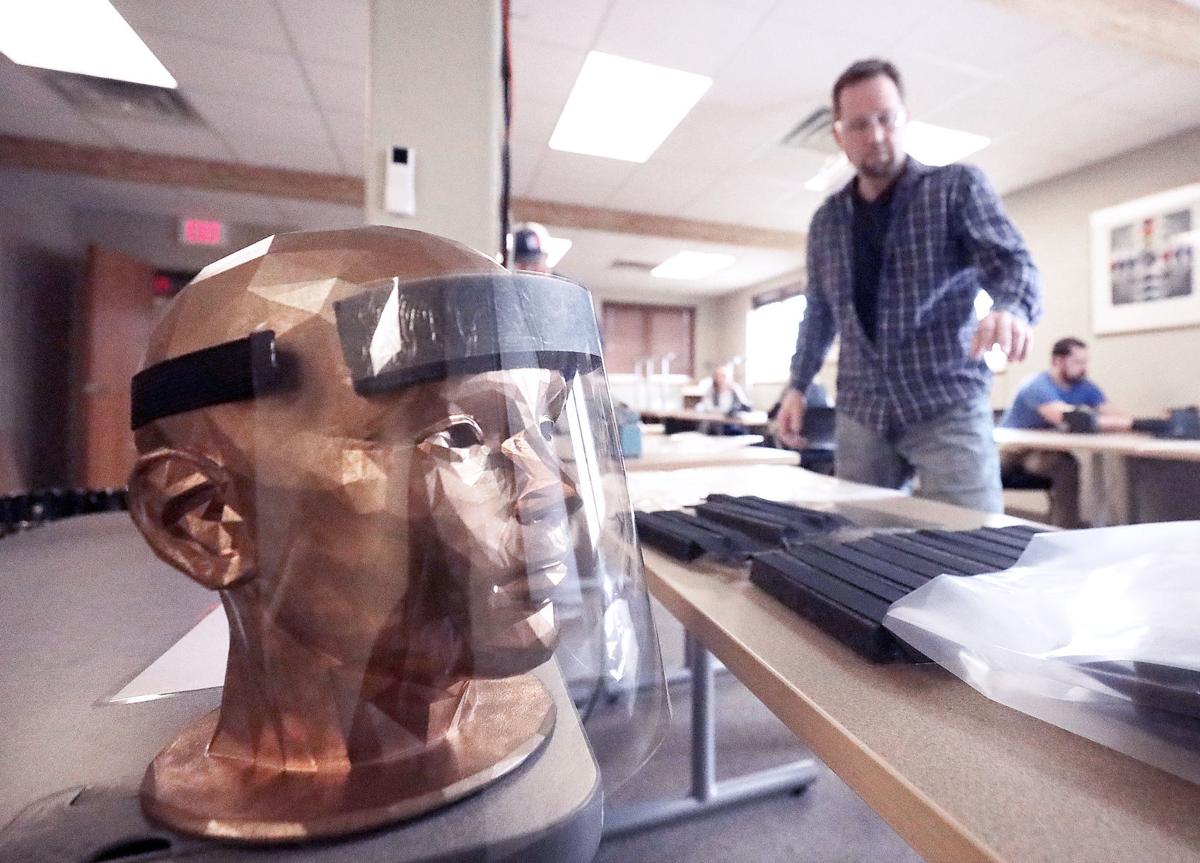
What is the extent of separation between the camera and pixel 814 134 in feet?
11.5

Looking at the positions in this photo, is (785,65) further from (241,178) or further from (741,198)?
(241,178)

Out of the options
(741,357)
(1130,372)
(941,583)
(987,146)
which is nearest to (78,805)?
(941,583)

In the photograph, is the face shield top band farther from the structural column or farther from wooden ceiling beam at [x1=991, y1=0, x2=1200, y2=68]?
wooden ceiling beam at [x1=991, y1=0, x2=1200, y2=68]

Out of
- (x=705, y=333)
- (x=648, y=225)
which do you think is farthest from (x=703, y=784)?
(x=705, y=333)

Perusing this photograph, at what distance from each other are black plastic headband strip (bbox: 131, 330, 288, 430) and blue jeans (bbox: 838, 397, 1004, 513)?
1.26 meters

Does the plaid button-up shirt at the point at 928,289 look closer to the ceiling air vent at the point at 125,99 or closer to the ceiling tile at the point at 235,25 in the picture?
the ceiling tile at the point at 235,25

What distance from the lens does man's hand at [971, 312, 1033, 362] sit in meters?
0.91

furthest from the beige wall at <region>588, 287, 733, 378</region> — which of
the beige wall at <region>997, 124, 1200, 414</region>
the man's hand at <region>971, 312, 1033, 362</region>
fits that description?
the man's hand at <region>971, 312, 1033, 362</region>

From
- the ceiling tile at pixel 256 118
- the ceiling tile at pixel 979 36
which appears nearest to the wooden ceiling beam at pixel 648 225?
the ceiling tile at pixel 256 118

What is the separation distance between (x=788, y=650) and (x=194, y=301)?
16.1 inches

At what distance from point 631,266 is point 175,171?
4.20m

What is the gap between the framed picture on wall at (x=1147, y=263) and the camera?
11.6 ft

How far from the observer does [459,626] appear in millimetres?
304

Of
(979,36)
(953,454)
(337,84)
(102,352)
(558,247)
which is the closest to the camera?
(953,454)
